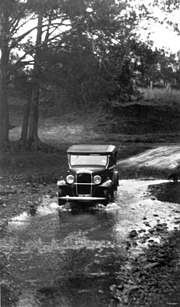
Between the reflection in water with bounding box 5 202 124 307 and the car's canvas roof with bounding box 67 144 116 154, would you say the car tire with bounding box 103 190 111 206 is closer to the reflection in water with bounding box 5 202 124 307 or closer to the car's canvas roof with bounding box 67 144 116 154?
the reflection in water with bounding box 5 202 124 307

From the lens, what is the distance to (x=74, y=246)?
12.2m

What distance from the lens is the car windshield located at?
17242 millimetres

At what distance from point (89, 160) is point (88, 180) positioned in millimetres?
1081

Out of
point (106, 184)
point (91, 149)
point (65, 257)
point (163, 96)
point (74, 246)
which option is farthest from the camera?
point (163, 96)

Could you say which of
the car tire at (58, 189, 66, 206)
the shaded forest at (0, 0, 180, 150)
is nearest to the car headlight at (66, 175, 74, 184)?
the car tire at (58, 189, 66, 206)

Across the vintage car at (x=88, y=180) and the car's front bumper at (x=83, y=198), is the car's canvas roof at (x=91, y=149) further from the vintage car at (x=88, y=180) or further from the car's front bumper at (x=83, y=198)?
the car's front bumper at (x=83, y=198)

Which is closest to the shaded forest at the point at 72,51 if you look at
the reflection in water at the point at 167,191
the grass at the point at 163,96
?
the reflection in water at the point at 167,191

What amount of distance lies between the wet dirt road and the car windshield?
5.79 ft

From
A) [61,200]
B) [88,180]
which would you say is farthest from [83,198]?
[61,200]

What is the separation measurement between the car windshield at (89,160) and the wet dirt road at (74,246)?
176cm

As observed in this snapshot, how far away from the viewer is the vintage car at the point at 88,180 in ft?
53.9

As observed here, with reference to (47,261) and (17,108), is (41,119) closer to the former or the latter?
(17,108)

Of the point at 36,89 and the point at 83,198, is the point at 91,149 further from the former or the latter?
the point at 36,89

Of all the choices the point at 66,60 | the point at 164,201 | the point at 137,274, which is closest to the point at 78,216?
the point at 164,201
